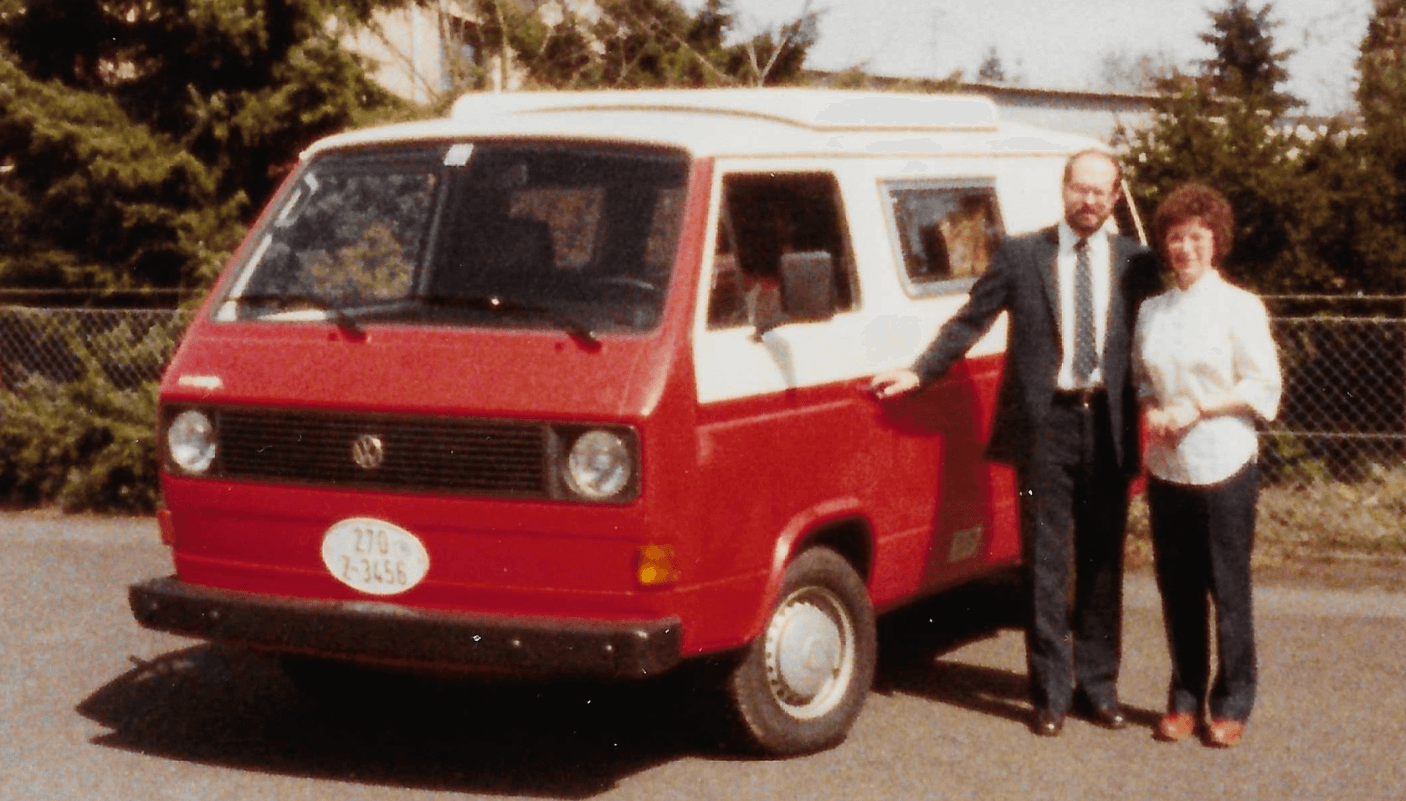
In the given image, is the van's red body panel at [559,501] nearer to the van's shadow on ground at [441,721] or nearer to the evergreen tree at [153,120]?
the van's shadow on ground at [441,721]

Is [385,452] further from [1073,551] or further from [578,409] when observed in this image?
[1073,551]

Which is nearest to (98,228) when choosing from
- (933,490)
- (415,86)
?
(415,86)

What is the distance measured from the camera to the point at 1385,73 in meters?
12.2

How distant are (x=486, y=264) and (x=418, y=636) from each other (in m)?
1.27

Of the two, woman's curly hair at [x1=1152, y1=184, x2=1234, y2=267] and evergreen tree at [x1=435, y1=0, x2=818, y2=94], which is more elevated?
evergreen tree at [x1=435, y1=0, x2=818, y2=94]

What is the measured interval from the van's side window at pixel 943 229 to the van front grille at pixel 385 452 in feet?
6.42

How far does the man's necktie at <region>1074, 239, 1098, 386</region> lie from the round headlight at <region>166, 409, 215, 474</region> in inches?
114

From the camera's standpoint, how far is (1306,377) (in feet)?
37.0

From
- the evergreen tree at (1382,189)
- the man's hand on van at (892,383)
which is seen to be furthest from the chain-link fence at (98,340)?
the evergreen tree at (1382,189)

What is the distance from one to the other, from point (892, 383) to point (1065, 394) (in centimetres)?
61

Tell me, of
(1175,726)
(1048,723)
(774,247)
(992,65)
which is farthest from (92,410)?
(992,65)

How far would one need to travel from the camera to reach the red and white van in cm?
535

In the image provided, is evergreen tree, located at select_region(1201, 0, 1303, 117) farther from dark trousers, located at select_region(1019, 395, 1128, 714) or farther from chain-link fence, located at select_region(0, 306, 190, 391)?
dark trousers, located at select_region(1019, 395, 1128, 714)

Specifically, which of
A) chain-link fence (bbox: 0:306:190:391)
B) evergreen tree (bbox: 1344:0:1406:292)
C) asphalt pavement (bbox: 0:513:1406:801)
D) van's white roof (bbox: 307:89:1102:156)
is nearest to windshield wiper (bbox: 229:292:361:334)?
van's white roof (bbox: 307:89:1102:156)
